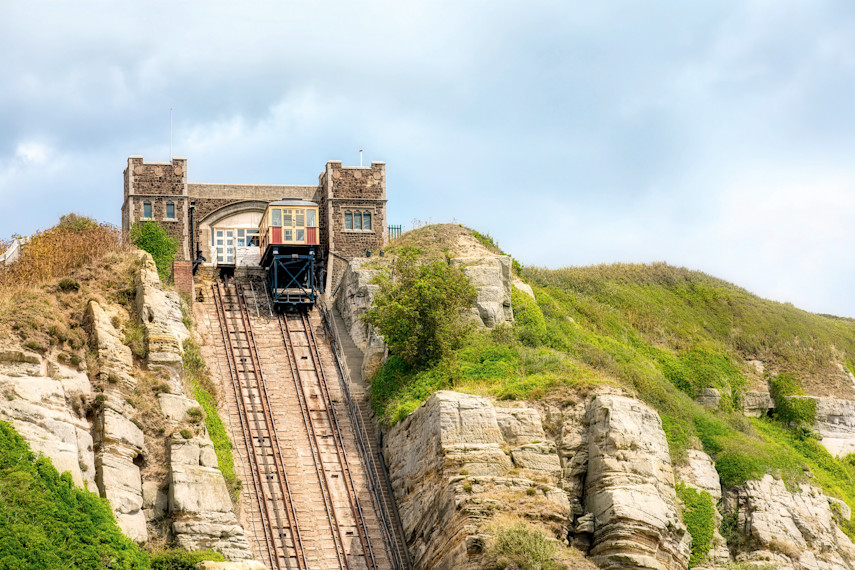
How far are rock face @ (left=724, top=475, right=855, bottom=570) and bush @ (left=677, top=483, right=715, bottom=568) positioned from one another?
1.59 m

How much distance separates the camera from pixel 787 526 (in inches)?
1858

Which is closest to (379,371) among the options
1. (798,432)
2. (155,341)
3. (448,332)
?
(448,332)

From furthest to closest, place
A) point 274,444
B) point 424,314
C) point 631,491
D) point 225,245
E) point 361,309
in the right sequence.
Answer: point 225,245 → point 361,309 → point 424,314 → point 274,444 → point 631,491

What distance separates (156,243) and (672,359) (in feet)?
79.1

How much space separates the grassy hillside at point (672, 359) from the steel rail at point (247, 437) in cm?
524

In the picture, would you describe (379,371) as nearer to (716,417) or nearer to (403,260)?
(403,260)

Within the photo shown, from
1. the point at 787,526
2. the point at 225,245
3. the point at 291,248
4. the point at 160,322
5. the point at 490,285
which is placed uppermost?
the point at 225,245

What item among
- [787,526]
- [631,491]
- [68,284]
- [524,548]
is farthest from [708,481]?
[68,284]

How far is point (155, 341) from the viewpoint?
43688 millimetres

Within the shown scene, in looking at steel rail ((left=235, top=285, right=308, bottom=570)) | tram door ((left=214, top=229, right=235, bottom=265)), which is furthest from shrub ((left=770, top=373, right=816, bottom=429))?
tram door ((left=214, top=229, right=235, bottom=265))

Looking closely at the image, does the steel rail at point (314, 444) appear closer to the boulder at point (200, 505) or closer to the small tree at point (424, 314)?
the small tree at point (424, 314)

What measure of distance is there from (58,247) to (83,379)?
9.88 m

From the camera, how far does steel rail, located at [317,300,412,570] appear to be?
44.6 metres

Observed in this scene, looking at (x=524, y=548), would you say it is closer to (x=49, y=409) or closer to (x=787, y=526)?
(x=787, y=526)
